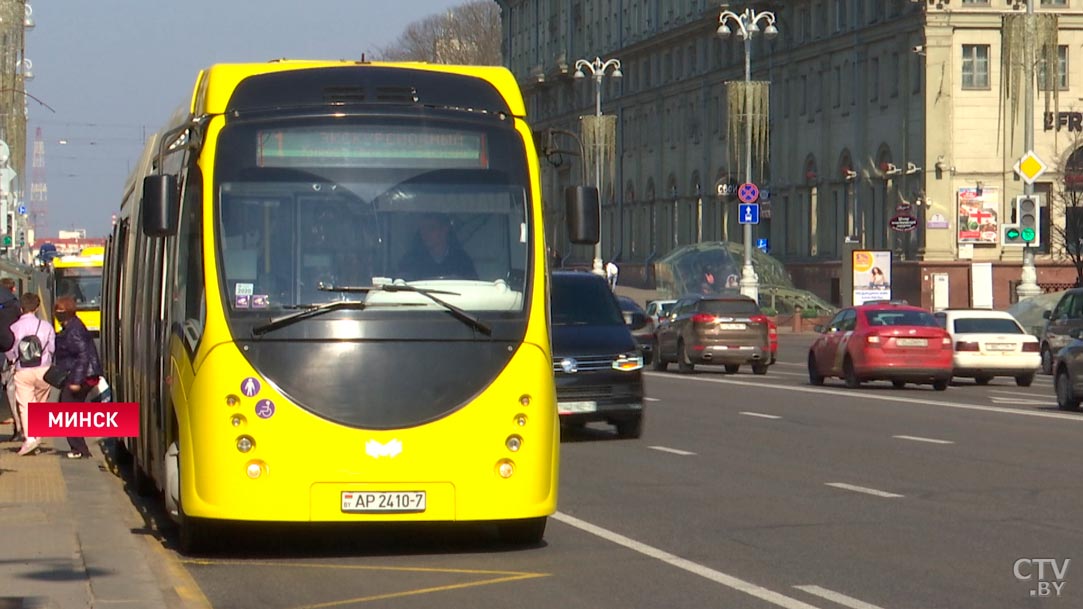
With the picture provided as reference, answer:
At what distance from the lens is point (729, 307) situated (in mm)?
42031

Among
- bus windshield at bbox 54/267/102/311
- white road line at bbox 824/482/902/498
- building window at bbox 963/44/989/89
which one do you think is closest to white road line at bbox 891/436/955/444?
white road line at bbox 824/482/902/498

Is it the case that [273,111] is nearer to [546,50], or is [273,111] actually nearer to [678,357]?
[678,357]

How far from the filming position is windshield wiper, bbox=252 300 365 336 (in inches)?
472

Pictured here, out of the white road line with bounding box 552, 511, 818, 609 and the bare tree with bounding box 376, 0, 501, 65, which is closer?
the white road line with bounding box 552, 511, 818, 609

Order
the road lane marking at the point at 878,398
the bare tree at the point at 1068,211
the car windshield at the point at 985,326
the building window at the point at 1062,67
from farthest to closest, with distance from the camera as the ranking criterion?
the building window at the point at 1062,67
the bare tree at the point at 1068,211
the car windshield at the point at 985,326
the road lane marking at the point at 878,398

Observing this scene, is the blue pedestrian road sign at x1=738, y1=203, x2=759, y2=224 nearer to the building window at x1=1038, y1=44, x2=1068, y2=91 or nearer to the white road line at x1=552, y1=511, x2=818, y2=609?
the building window at x1=1038, y1=44, x2=1068, y2=91

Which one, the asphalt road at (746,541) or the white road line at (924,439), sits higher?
the asphalt road at (746,541)

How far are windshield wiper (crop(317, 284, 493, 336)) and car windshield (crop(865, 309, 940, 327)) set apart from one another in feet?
77.0

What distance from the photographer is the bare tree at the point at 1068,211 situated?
70438 millimetres

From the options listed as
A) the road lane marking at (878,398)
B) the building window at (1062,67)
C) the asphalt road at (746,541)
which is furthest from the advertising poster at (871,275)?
the asphalt road at (746,541)

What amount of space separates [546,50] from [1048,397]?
91376 mm

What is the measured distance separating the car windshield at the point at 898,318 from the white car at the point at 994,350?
166cm

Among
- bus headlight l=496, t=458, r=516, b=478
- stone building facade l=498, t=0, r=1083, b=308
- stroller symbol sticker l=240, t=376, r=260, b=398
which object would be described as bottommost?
bus headlight l=496, t=458, r=516, b=478

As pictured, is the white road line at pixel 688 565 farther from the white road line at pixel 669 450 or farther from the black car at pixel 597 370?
the black car at pixel 597 370
